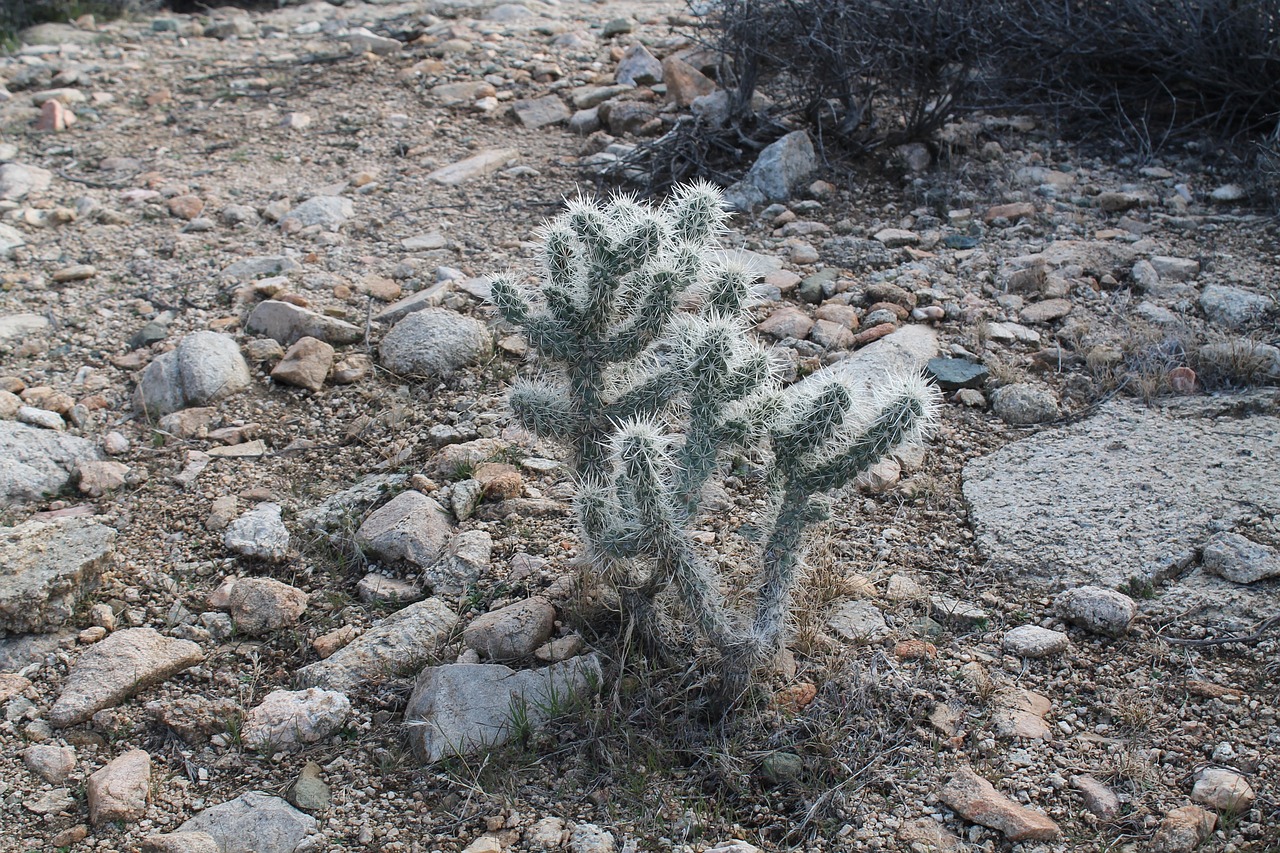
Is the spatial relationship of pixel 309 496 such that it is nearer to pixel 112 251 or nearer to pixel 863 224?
pixel 112 251

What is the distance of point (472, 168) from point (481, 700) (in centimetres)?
371

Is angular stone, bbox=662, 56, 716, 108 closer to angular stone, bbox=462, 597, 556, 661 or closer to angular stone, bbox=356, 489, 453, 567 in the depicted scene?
angular stone, bbox=356, 489, 453, 567

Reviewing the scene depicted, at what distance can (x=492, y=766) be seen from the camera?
265cm

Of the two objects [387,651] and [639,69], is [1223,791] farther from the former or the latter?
[639,69]

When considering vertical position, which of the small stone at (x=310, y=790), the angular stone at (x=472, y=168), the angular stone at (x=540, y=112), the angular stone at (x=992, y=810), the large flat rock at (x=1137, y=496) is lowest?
the small stone at (x=310, y=790)

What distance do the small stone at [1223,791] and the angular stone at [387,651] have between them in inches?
78.7

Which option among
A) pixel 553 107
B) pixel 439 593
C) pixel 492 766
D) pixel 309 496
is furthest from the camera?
pixel 553 107

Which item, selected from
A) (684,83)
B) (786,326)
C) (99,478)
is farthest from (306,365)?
(684,83)

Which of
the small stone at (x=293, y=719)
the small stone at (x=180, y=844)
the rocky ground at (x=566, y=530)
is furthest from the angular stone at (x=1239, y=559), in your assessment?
the small stone at (x=180, y=844)

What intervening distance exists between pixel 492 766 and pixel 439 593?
2.27ft

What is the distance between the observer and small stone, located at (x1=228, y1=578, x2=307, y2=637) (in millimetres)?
3107

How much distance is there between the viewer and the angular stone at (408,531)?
3281mm

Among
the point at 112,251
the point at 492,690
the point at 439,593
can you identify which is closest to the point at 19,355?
the point at 112,251

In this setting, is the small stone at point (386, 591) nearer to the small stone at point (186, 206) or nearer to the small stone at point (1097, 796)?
the small stone at point (1097, 796)
